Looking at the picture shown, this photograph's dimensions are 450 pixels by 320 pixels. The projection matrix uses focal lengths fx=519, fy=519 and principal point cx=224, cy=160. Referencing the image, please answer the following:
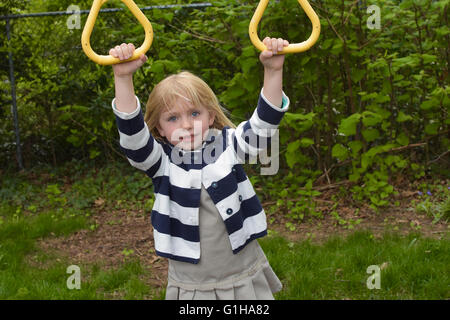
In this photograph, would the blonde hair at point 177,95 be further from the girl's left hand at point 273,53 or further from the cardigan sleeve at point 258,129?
the girl's left hand at point 273,53

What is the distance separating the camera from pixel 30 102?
5746 mm

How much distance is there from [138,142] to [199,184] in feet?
0.94

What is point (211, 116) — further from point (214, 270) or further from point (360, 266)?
point (360, 266)

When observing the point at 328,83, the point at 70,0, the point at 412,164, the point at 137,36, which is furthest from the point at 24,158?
the point at 412,164

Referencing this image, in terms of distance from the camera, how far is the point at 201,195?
6.49 ft

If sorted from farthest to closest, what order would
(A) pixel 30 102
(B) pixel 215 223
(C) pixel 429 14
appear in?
(A) pixel 30 102 → (C) pixel 429 14 → (B) pixel 215 223

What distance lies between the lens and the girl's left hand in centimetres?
174

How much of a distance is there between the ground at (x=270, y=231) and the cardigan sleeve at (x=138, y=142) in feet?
5.29

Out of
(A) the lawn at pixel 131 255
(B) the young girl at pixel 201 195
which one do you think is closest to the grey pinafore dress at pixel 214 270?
(B) the young girl at pixel 201 195

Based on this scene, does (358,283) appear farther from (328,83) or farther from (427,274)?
(328,83)

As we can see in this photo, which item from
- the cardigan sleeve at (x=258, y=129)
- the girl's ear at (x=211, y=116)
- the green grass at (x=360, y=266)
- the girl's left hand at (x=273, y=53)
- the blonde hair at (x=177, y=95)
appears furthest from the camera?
the green grass at (x=360, y=266)

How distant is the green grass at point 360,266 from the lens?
2928 millimetres

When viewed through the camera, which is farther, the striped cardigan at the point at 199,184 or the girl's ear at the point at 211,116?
the girl's ear at the point at 211,116

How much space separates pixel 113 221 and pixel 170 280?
2.48 metres
